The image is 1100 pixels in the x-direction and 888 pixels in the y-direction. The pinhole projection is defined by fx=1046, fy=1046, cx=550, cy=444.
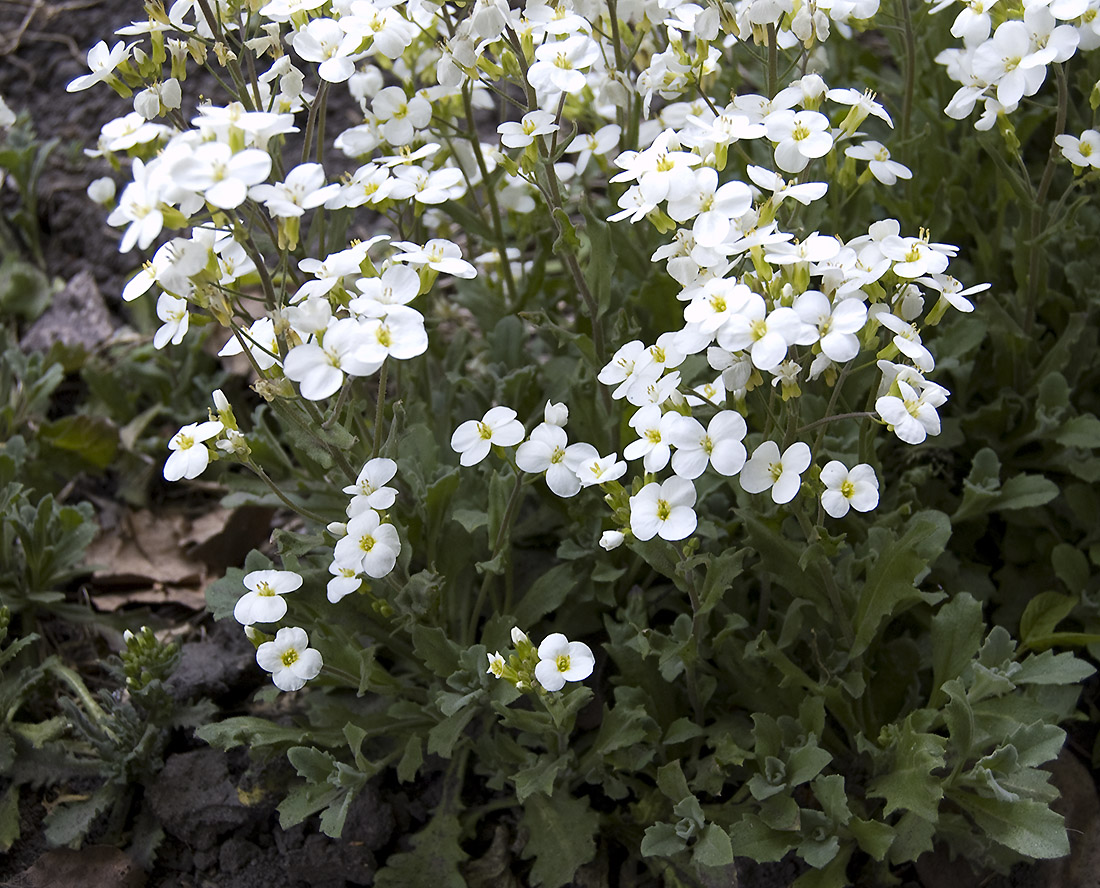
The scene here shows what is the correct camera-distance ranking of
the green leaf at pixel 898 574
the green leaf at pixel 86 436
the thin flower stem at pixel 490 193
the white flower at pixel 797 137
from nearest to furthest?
the white flower at pixel 797 137 → the green leaf at pixel 898 574 → the thin flower stem at pixel 490 193 → the green leaf at pixel 86 436

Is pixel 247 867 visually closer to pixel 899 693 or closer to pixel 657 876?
pixel 657 876

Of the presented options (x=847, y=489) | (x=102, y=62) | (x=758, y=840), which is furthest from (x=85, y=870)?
(x=847, y=489)

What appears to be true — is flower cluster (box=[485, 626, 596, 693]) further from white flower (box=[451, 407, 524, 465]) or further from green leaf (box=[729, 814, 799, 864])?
green leaf (box=[729, 814, 799, 864])

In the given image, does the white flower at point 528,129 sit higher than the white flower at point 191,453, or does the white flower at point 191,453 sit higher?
the white flower at point 528,129

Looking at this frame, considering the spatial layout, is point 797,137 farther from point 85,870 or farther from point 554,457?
point 85,870

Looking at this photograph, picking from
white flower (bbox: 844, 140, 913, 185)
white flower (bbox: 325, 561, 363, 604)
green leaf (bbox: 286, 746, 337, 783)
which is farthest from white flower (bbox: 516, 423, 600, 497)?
white flower (bbox: 844, 140, 913, 185)

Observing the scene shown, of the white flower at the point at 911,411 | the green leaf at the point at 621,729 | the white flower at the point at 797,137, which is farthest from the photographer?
the green leaf at the point at 621,729

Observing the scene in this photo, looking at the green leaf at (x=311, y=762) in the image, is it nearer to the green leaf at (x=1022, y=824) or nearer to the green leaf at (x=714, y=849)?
the green leaf at (x=714, y=849)

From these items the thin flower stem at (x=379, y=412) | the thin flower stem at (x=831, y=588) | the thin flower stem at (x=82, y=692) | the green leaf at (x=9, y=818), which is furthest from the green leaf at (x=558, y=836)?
the green leaf at (x=9, y=818)
